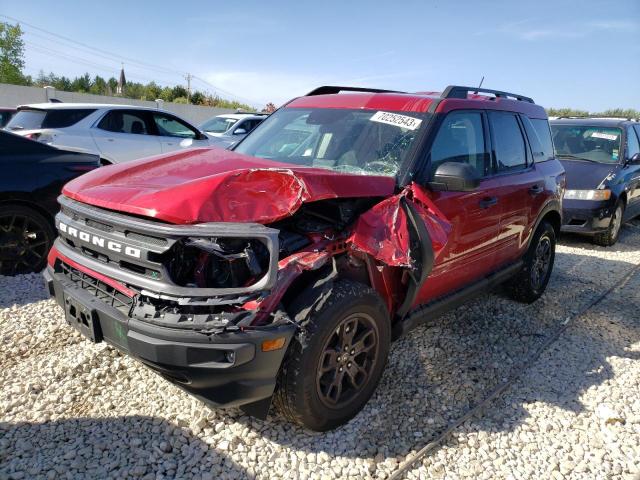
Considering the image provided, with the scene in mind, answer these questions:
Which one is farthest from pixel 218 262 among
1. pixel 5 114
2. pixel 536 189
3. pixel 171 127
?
pixel 5 114

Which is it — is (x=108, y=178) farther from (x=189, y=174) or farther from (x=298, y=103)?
(x=298, y=103)

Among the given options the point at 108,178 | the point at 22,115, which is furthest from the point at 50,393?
the point at 22,115

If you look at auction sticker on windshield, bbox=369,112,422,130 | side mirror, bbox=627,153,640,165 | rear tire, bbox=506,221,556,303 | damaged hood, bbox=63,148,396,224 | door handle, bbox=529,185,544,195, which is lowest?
rear tire, bbox=506,221,556,303

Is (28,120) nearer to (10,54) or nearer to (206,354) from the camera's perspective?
(206,354)

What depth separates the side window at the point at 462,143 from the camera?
3305 mm

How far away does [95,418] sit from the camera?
108 inches

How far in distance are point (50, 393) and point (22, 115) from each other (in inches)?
270

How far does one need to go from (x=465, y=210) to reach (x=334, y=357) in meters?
1.50

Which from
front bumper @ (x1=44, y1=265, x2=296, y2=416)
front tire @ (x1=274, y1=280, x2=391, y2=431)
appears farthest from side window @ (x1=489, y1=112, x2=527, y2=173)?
front bumper @ (x1=44, y1=265, x2=296, y2=416)

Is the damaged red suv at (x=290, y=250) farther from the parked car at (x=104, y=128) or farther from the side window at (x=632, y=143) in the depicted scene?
the side window at (x=632, y=143)

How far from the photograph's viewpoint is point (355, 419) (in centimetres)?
291

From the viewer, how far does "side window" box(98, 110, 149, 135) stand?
27.7 ft

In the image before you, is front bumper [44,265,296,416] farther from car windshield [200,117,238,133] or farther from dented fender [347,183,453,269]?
car windshield [200,117,238,133]

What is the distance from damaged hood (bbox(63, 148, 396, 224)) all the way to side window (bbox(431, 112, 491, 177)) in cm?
65
